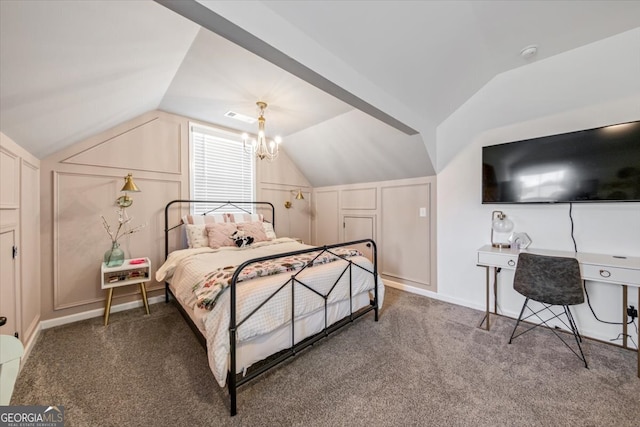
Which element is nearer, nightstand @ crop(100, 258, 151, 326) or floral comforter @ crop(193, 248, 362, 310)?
floral comforter @ crop(193, 248, 362, 310)

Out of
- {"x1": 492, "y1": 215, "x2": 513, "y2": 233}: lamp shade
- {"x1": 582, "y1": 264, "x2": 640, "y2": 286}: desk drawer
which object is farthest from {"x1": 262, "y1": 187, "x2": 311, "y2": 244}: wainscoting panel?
{"x1": 582, "y1": 264, "x2": 640, "y2": 286}: desk drawer

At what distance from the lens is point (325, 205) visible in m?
4.86

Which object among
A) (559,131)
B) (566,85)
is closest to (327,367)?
(559,131)

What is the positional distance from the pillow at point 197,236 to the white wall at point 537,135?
319 cm

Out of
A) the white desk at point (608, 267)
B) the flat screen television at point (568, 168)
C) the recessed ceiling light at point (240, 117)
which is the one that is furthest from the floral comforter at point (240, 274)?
the recessed ceiling light at point (240, 117)

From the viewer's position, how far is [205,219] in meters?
3.35

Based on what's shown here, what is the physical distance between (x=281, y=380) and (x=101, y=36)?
241 cm

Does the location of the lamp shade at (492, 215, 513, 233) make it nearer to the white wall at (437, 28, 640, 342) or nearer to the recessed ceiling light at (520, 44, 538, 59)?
the white wall at (437, 28, 640, 342)

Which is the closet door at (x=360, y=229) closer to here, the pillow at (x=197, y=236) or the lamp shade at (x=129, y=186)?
the pillow at (x=197, y=236)

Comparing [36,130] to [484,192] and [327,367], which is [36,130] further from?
[484,192]

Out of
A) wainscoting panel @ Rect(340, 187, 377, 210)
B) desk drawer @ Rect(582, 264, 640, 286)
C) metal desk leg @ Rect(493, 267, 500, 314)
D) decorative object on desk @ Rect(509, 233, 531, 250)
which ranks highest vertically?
wainscoting panel @ Rect(340, 187, 377, 210)

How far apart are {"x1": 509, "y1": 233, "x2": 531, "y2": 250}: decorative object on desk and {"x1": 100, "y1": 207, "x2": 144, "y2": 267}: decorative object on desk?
4.37 metres

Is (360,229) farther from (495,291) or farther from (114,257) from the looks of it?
(114,257)

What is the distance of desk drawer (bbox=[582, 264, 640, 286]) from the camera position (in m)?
1.79
